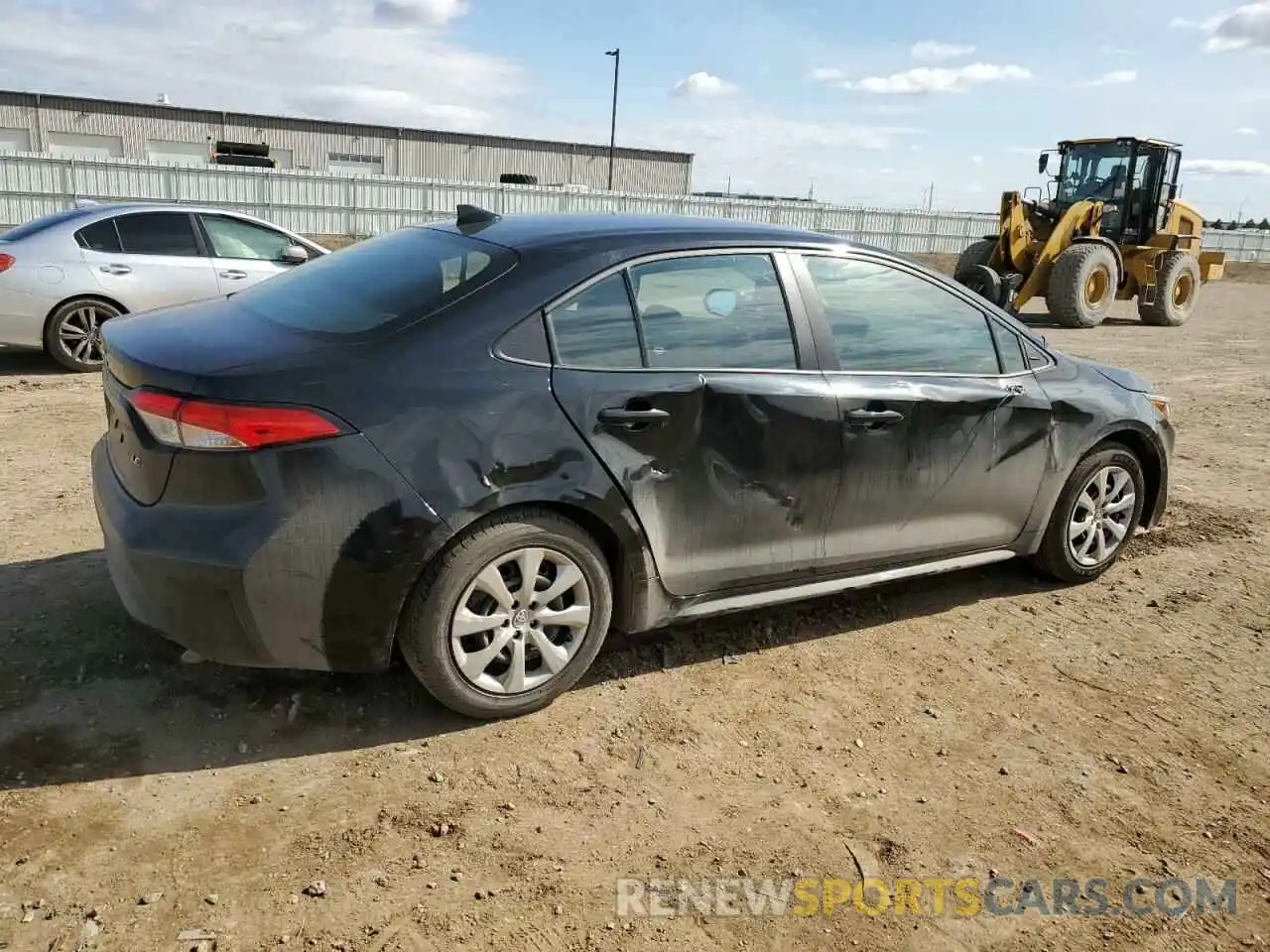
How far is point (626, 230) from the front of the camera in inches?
144

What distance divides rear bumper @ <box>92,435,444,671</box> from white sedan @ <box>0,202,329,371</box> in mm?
5682

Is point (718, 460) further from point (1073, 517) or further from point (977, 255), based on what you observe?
point (977, 255)

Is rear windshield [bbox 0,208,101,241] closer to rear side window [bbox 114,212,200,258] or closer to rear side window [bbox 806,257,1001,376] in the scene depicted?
rear side window [bbox 114,212,200,258]

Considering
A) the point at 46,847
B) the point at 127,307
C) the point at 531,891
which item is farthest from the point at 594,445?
the point at 127,307

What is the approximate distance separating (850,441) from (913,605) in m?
1.15

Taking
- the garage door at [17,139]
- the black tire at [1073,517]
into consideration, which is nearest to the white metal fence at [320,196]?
the black tire at [1073,517]

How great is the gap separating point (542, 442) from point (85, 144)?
48.3 metres

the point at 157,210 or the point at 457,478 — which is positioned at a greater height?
the point at 157,210

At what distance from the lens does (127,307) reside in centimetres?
856

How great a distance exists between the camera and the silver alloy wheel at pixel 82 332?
28.0 feet

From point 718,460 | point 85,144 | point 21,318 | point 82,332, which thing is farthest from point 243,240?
point 85,144

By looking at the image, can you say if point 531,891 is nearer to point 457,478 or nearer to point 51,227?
point 457,478

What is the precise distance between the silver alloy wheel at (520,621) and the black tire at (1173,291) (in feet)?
57.6

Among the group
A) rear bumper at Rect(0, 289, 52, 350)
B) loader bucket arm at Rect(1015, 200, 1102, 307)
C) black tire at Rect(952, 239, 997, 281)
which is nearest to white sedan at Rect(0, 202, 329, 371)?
rear bumper at Rect(0, 289, 52, 350)
